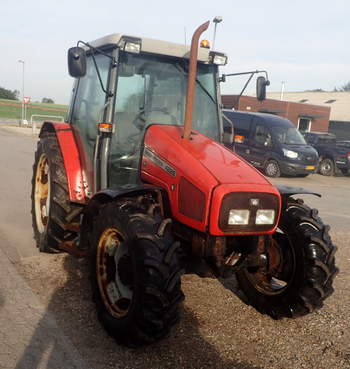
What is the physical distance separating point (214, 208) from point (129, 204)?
633mm

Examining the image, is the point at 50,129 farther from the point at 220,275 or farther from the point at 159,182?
the point at 220,275

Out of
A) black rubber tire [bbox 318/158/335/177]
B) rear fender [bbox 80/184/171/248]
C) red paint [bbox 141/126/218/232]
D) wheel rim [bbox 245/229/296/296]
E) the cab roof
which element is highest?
the cab roof

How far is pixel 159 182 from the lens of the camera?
3.35 metres

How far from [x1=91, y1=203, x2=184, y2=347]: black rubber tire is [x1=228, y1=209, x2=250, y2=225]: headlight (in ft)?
1.36

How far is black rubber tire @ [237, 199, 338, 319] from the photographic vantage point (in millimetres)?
3326

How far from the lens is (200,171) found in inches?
119

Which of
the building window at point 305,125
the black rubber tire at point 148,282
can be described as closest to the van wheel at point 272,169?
the black rubber tire at point 148,282

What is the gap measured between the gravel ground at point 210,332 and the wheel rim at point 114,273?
0.25 m

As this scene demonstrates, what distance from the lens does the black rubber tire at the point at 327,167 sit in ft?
52.9

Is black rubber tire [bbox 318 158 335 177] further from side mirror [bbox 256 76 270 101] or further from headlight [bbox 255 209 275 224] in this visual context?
headlight [bbox 255 209 275 224]

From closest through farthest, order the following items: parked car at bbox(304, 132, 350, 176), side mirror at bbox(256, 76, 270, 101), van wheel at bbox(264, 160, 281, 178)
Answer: side mirror at bbox(256, 76, 270, 101), van wheel at bbox(264, 160, 281, 178), parked car at bbox(304, 132, 350, 176)

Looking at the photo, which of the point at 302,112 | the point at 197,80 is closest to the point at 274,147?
the point at 197,80

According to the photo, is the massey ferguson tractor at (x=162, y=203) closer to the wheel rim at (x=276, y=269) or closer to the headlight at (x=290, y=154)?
the wheel rim at (x=276, y=269)

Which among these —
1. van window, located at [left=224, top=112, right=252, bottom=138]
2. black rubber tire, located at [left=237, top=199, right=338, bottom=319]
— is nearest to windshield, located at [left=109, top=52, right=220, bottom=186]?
black rubber tire, located at [left=237, top=199, right=338, bottom=319]
